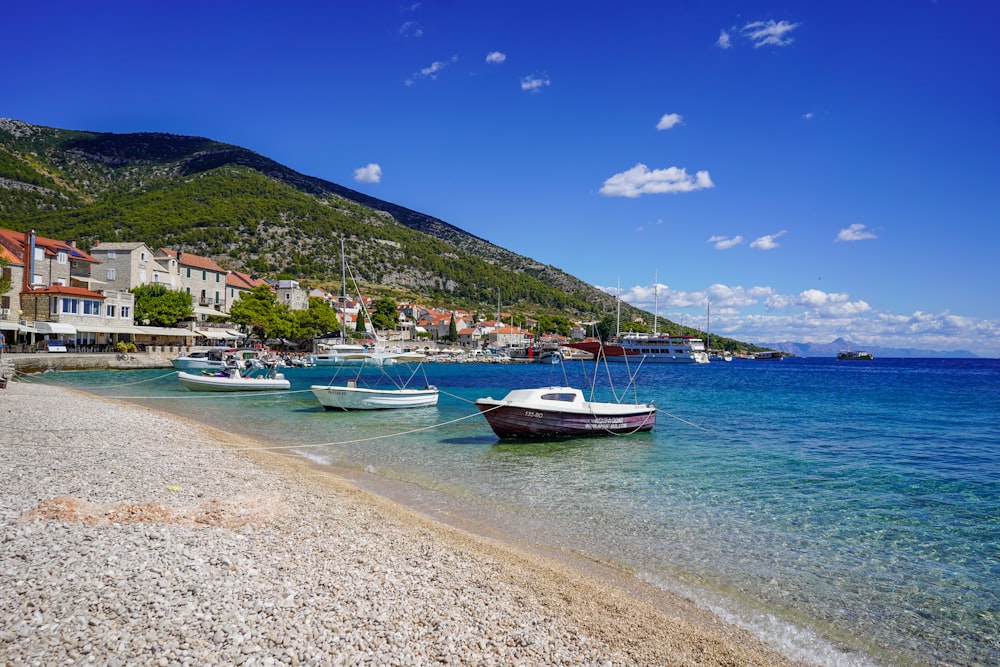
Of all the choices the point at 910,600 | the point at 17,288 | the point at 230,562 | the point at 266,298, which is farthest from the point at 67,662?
the point at 266,298

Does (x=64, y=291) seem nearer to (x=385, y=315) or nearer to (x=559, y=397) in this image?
(x=559, y=397)

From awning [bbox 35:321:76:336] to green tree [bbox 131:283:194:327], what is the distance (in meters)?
12.3

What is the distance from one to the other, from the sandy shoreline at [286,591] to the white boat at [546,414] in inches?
391

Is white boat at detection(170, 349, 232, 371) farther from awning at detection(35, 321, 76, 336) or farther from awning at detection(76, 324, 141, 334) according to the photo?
awning at detection(76, 324, 141, 334)

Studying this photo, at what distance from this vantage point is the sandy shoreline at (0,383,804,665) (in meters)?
4.88

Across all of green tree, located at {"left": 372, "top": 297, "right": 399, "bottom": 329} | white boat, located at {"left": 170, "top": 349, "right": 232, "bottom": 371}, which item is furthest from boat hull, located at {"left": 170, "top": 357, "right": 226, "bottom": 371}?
green tree, located at {"left": 372, "top": 297, "right": 399, "bottom": 329}

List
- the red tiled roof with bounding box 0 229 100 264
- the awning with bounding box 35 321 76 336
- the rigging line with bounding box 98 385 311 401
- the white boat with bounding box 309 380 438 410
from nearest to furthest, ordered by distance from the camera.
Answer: the white boat with bounding box 309 380 438 410 → the rigging line with bounding box 98 385 311 401 → the awning with bounding box 35 321 76 336 → the red tiled roof with bounding box 0 229 100 264

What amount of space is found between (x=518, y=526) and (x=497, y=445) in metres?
9.12

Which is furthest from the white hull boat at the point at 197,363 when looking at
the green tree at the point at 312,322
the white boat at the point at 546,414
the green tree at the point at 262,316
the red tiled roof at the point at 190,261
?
the white boat at the point at 546,414

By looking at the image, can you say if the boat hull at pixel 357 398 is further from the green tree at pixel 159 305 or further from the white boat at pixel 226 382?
the green tree at pixel 159 305

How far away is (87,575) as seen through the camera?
5.66 meters

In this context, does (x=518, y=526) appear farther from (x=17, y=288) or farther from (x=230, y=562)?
(x=17, y=288)

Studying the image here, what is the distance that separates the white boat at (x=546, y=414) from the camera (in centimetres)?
2031

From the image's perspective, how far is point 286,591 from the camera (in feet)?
19.4
